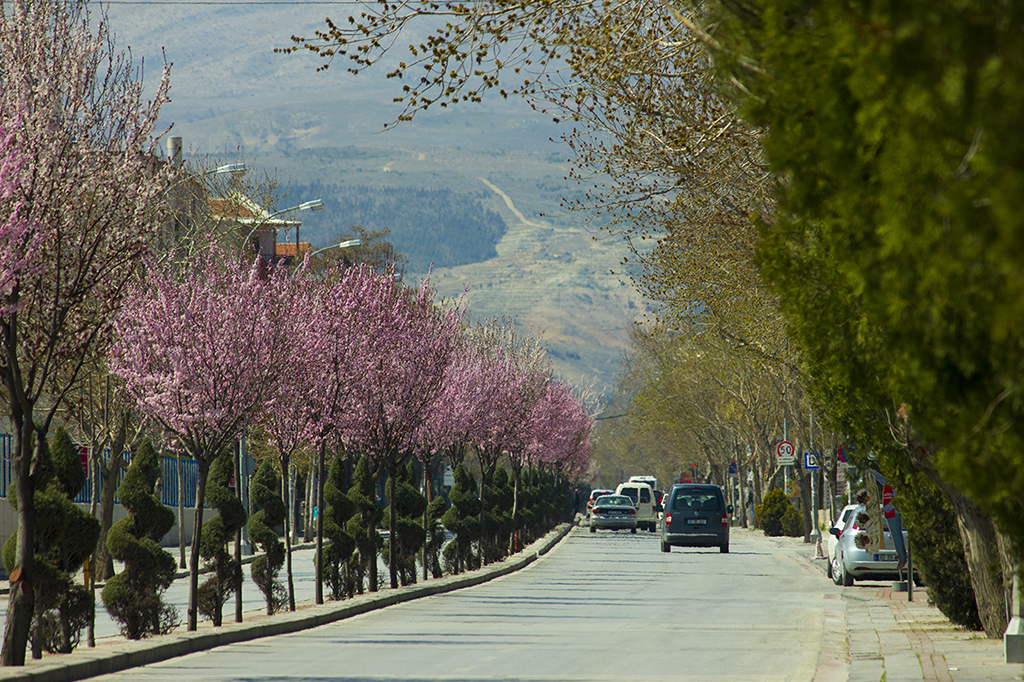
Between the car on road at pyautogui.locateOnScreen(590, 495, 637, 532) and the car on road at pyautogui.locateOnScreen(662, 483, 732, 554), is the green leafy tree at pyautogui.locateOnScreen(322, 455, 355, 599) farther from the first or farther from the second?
the car on road at pyautogui.locateOnScreen(590, 495, 637, 532)

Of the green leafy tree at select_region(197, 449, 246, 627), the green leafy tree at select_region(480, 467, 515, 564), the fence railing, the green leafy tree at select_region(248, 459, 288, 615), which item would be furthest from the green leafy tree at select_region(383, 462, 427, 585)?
the fence railing

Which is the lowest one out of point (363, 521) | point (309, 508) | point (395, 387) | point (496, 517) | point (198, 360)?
point (309, 508)

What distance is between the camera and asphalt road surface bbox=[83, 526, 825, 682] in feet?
42.6

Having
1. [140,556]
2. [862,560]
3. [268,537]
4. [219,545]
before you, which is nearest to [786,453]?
[862,560]

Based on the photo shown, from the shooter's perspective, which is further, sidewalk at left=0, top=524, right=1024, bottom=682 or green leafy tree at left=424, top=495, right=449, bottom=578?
green leafy tree at left=424, top=495, right=449, bottom=578

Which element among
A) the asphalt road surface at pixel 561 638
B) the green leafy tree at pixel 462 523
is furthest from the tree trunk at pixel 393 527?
the green leafy tree at pixel 462 523

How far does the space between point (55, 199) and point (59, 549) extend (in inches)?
139

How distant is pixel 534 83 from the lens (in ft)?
42.8

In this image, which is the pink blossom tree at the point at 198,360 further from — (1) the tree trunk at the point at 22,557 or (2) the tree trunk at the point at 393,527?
(2) the tree trunk at the point at 393,527

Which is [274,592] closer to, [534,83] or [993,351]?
[534,83]

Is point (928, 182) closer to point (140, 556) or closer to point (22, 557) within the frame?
point (22, 557)

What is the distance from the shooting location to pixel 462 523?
31.9 metres

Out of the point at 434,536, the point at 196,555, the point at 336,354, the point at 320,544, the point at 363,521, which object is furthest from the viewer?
the point at 434,536

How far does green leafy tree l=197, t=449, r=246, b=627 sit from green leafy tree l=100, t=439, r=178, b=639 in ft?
4.03
